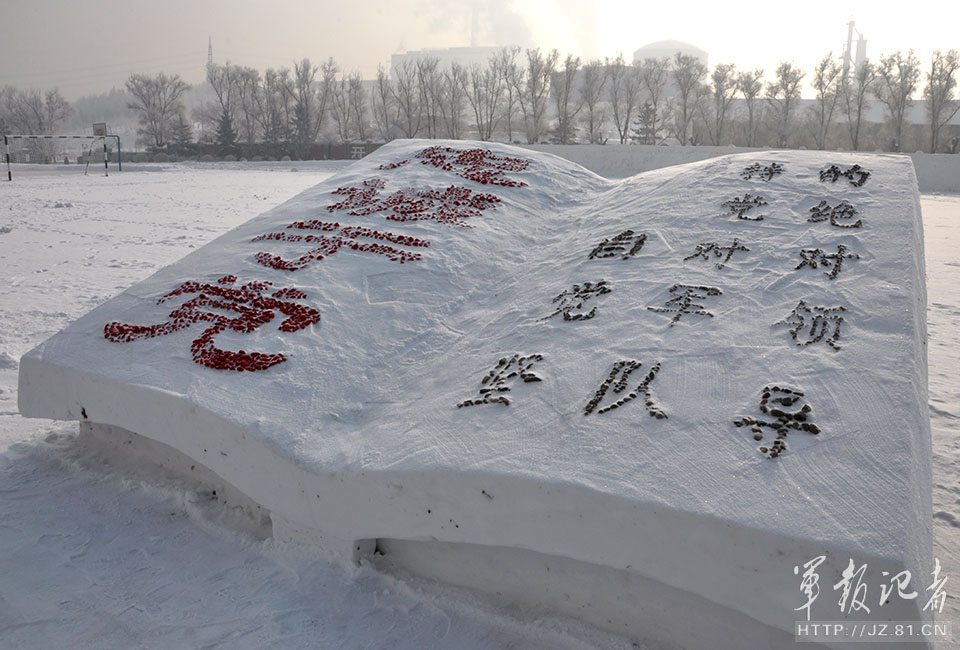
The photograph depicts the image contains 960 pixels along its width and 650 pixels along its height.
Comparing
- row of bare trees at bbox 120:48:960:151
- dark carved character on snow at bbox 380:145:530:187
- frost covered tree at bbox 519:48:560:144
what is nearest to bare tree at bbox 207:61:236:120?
row of bare trees at bbox 120:48:960:151

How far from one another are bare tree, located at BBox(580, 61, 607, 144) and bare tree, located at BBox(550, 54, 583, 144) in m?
0.69

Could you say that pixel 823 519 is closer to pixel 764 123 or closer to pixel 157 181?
pixel 157 181

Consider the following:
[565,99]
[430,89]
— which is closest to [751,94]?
[565,99]

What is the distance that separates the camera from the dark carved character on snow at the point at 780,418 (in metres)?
2.50

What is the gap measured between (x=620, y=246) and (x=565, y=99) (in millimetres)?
34422

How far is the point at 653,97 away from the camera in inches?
1411

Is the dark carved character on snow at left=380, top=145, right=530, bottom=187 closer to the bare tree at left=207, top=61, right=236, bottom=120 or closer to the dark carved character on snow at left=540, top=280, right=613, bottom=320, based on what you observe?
the dark carved character on snow at left=540, top=280, right=613, bottom=320

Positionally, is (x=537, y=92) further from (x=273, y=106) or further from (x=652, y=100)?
(x=273, y=106)

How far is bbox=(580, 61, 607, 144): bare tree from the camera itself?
120ft

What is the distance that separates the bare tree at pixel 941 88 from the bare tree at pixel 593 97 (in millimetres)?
14730

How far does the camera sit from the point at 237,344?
387 cm

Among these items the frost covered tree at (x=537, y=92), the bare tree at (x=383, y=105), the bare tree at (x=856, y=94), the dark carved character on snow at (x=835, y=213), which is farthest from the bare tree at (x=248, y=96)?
the dark carved character on snow at (x=835, y=213)

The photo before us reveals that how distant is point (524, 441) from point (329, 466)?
0.86 meters

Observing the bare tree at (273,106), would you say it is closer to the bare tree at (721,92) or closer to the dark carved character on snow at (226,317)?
the bare tree at (721,92)
